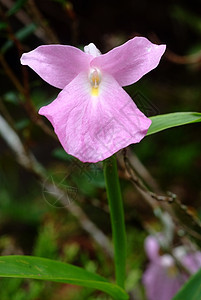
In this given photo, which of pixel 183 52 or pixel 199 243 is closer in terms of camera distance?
pixel 199 243

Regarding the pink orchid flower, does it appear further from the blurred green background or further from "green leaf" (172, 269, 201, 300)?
"green leaf" (172, 269, 201, 300)

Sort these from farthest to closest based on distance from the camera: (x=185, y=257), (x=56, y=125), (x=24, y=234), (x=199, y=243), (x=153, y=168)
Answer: (x=153, y=168) → (x=24, y=234) → (x=185, y=257) → (x=199, y=243) → (x=56, y=125)

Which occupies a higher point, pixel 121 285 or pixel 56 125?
pixel 56 125

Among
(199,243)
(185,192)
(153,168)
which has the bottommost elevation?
(185,192)

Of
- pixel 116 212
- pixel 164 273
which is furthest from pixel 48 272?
pixel 164 273

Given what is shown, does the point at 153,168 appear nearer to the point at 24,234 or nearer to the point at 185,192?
the point at 185,192

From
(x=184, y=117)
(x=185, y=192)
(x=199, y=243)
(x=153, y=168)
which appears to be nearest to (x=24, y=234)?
(x=153, y=168)
